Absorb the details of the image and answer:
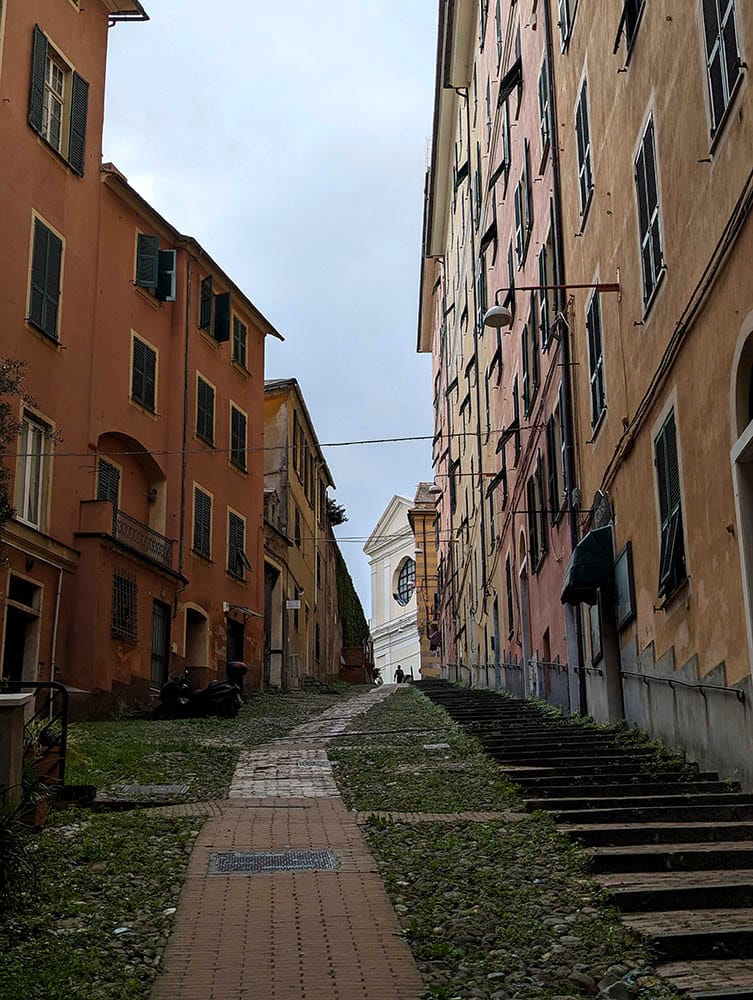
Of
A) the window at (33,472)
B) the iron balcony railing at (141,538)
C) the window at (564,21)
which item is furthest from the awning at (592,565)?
the iron balcony railing at (141,538)

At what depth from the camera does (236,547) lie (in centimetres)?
3241

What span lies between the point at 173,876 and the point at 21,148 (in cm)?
1783

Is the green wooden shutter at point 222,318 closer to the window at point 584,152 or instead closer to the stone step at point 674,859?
the window at point 584,152

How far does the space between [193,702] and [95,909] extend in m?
16.2

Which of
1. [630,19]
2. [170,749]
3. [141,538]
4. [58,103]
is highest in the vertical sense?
[58,103]

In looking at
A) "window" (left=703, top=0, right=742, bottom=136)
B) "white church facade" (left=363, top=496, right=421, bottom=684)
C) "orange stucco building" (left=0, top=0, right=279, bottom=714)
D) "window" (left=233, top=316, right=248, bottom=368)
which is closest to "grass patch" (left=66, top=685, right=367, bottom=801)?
"orange stucco building" (left=0, top=0, right=279, bottom=714)

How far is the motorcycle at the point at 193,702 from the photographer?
22.7 meters

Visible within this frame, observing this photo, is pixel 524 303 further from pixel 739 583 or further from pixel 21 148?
pixel 739 583

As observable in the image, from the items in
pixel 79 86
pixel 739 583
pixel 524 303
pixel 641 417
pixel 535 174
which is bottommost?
pixel 739 583

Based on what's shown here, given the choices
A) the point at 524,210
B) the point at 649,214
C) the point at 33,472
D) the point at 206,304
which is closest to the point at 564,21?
the point at 524,210

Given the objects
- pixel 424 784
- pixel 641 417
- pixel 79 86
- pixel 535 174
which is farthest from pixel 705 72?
pixel 79 86

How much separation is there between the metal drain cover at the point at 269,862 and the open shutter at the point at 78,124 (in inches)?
747

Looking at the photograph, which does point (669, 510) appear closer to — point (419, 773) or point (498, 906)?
point (419, 773)

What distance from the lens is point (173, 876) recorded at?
762 cm
